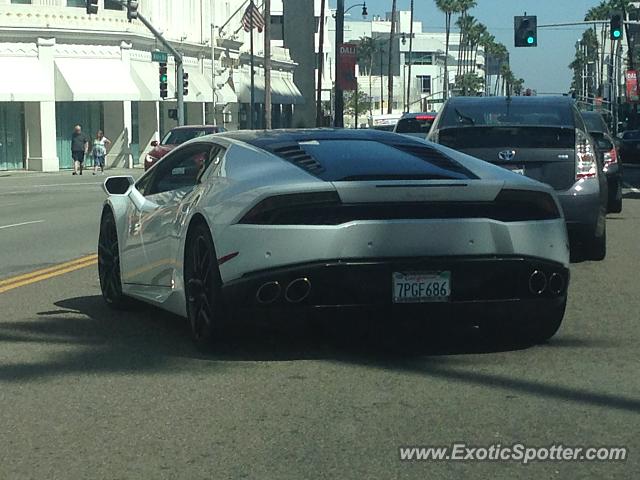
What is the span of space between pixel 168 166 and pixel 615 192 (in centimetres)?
1166

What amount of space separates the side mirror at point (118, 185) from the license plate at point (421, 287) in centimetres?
324

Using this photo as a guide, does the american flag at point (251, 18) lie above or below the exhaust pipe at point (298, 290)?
above

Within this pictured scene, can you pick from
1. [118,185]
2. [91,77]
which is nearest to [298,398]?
[118,185]

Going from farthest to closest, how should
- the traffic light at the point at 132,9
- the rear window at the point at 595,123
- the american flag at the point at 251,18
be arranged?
the american flag at the point at 251,18, the traffic light at the point at 132,9, the rear window at the point at 595,123

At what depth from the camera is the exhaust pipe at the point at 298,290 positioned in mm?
7270

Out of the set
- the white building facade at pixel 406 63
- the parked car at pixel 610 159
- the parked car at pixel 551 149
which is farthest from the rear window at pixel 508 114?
the white building facade at pixel 406 63

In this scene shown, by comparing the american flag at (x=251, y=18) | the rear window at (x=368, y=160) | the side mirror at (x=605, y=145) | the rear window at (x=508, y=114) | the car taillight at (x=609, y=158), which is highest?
the american flag at (x=251, y=18)

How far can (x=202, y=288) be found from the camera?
7773 mm

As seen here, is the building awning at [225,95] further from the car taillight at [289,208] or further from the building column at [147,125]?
the car taillight at [289,208]

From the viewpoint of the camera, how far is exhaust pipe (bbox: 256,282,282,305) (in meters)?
7.28

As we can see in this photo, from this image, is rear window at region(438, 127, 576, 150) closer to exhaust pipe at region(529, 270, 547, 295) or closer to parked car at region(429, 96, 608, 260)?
parked car at region(429, 96, 608, 260)

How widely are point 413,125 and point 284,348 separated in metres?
24.5

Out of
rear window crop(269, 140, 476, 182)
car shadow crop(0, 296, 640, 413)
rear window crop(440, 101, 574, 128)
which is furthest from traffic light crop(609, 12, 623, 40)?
rear window crop(269, 140, 476, 182)

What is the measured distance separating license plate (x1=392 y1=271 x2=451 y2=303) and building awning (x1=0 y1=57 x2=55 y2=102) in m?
41.8
